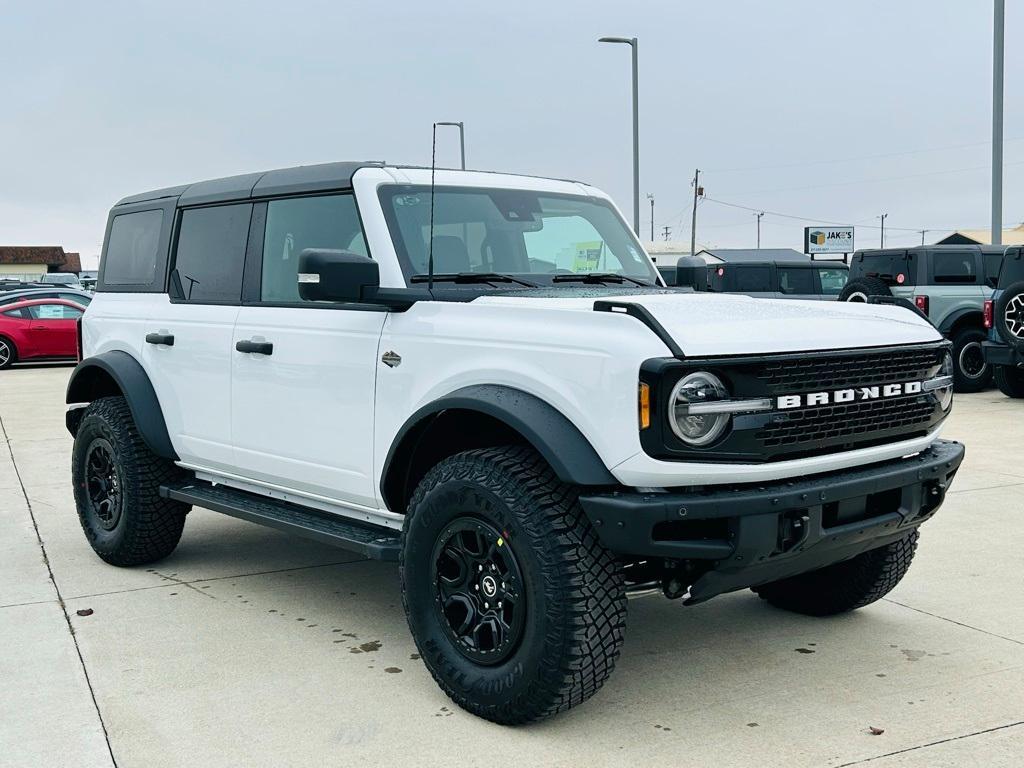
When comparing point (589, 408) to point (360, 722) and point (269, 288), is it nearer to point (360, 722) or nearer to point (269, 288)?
point (360, 722)

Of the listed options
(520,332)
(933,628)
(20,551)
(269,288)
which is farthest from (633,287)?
(20,551)

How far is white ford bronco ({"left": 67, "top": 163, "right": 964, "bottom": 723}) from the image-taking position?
3.69 m

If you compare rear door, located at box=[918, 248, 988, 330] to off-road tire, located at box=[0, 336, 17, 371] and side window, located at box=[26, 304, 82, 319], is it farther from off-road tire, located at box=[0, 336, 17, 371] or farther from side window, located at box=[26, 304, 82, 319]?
off-road tire, located at box=[0, 336, 17, 371]

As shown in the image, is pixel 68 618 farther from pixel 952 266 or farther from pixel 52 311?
pixel 52 311

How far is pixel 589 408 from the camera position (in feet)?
12.2

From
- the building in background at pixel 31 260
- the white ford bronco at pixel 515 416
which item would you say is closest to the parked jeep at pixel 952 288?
the white ford bronco at pixel 515 416

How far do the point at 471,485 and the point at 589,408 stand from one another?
0.54 meters

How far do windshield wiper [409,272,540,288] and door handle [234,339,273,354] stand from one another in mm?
832

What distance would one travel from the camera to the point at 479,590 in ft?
13.4

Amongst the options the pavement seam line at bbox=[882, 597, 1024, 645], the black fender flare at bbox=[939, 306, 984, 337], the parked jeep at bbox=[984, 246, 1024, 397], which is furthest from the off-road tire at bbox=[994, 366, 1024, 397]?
the pavement seam line at bbox=[882, 597, 1024, 645]

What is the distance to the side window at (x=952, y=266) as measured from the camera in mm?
15820

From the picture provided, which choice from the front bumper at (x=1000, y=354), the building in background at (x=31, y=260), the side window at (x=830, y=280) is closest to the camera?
the front bumper at (x=1000, y=354)

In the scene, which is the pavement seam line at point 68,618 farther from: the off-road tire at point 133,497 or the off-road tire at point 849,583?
the off-road tire at point 849,583

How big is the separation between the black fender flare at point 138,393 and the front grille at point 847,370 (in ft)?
11.0
